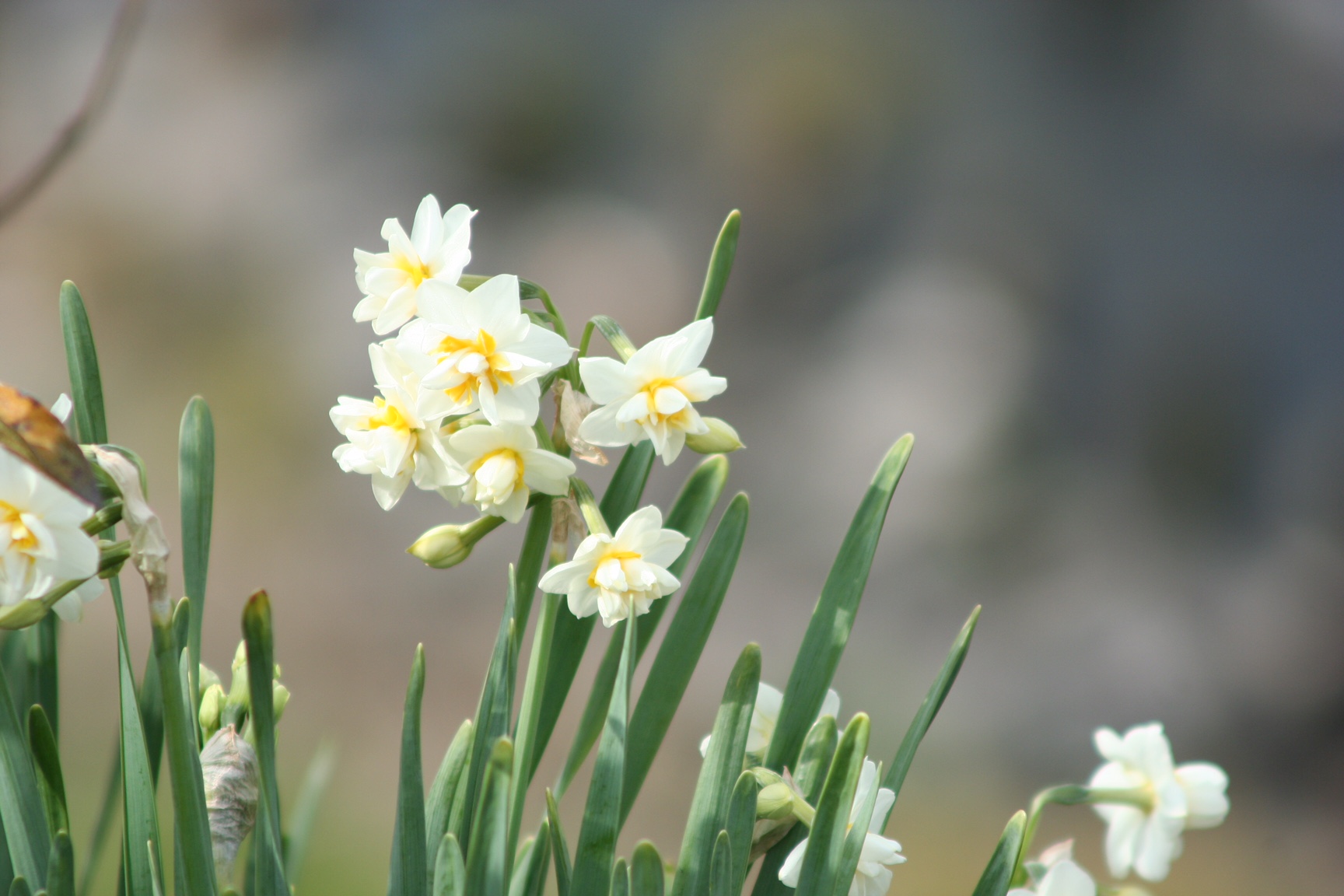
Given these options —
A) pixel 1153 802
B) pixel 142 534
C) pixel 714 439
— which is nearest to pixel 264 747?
pixel 142 534

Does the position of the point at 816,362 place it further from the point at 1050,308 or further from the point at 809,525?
the point at 1050,308

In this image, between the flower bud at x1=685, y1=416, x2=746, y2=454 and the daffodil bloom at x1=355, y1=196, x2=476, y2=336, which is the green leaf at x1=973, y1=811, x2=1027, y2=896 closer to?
the flower bud at x1=685, y1=416, x2=746, y2=454

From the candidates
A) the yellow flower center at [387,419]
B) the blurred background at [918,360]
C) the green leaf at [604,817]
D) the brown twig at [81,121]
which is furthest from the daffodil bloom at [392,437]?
the blurred background at [918,360]

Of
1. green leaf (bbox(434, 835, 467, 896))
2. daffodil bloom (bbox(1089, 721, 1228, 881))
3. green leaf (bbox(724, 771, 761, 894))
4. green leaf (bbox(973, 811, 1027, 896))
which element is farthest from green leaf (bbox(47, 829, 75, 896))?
daffodil bloom (bbox(1089, 721, 1228, 881))

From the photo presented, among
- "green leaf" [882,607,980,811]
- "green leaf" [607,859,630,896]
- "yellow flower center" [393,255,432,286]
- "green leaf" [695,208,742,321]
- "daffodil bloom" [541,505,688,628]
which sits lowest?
"green leaf" [607,859,630,896]

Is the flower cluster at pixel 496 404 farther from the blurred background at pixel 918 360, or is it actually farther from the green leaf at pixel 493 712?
the blurred background at pixel 918 360
